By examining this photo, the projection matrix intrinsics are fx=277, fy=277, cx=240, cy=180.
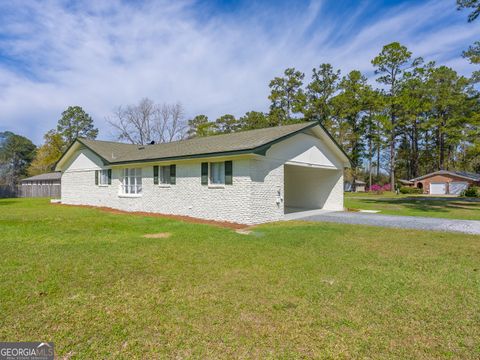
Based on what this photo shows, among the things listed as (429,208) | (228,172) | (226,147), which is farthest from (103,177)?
(429,208)

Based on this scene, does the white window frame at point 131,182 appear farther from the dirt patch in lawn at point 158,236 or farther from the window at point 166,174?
the dirt patch in lawn at point 158,236

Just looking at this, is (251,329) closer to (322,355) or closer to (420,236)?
(322,355)

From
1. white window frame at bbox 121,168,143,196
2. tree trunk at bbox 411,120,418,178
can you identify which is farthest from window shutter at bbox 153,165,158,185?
tree trunk at bbox 411,120,418,178

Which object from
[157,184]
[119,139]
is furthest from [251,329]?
[119,139]

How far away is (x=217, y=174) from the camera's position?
40.4ft

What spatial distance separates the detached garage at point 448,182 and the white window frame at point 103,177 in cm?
4378

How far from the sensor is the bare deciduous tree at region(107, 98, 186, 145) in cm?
3744

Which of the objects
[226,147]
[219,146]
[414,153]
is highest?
[414,153]

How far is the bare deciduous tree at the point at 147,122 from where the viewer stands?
37438 mm

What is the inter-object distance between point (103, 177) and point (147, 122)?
867 inches

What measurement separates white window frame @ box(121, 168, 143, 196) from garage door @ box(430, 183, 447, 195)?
1686 inches

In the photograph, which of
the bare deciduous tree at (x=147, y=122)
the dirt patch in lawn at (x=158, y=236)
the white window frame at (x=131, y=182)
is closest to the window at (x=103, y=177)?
the white window frame at (x=131, y=182)

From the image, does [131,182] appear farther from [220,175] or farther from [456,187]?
[456,187]

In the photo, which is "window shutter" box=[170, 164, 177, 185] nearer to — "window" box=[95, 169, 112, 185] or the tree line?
"window" box=[95, 169, 112, 185]
